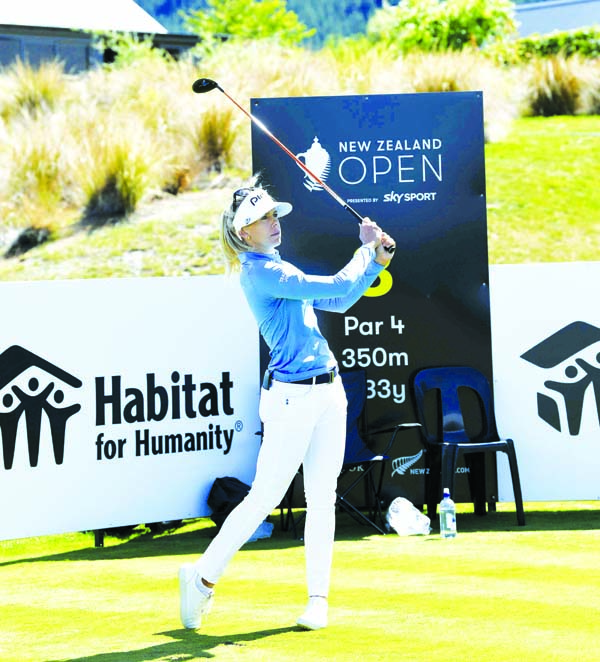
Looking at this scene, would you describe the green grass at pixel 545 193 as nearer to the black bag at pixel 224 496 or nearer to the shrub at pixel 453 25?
the shrub at pixel 453 25

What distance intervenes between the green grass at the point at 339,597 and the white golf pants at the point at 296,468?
12.3 inches

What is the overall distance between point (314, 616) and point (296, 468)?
1.92 ft

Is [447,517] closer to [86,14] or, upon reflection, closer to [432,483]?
[432,483]

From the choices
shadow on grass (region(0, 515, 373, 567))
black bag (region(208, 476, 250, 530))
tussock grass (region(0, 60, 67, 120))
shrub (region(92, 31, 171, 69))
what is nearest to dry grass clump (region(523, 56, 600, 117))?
shrub (region(92, 31, 171, 69))

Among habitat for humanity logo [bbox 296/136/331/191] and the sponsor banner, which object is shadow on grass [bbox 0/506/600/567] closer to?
the sponsor banner

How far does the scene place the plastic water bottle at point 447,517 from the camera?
718 centimetres

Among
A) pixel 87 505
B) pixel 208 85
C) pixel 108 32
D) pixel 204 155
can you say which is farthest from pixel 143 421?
pixel 108 32

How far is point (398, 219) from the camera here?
7785 millimetres

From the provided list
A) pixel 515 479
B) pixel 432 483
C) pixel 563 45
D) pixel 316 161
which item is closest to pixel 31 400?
pixel 316 161

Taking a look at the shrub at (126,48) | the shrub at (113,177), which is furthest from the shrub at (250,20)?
the shrub at (113,177)

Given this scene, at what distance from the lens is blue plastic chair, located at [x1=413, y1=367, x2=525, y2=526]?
7.53 meters

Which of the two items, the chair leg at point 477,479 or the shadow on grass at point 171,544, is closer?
the shadow on grass at point 171,544

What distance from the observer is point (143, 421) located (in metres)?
7.42

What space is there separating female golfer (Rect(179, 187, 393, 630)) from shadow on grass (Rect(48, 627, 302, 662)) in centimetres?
10
